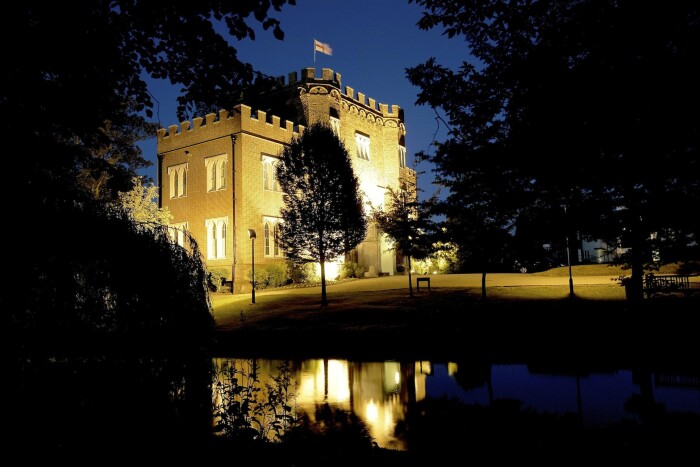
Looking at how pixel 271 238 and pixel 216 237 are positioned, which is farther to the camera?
pixel 271 238

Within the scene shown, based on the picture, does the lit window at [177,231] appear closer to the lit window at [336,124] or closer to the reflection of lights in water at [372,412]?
the reflection of lights in water at [372,412]

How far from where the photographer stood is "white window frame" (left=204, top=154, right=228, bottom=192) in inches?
1240

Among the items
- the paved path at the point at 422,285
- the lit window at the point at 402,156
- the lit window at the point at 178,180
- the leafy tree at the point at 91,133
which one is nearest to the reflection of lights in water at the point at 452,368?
the leafy tree at the point at 91,133

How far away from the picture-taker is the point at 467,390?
31.5ft

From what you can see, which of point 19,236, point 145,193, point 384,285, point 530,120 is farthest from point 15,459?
point 145,193

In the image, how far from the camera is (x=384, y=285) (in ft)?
97.4

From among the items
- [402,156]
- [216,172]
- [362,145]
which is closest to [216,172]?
[216,172]

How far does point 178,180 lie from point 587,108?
30.4 m

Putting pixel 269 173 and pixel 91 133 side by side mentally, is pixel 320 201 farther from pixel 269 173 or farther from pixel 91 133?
pixel 91 133


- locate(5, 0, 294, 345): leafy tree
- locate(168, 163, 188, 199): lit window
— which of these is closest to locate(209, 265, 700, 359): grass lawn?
locate(5, 0, 294, 345): leafy tree

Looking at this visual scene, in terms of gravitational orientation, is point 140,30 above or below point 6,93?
above

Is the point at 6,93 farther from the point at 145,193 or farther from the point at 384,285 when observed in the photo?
the point at 145,193

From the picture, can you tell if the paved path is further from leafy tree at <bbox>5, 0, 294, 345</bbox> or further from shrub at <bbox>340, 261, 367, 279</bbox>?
leafy tree at <bbox>5, 0, 294, 345</bbox>

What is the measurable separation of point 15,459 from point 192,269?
3948 mm
